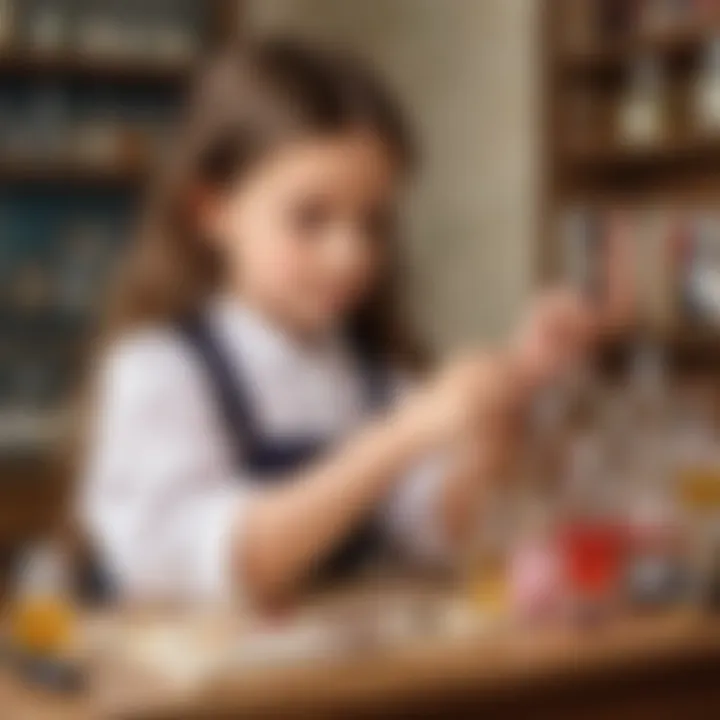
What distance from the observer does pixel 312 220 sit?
2.34ft

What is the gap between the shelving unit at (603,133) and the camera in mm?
1803

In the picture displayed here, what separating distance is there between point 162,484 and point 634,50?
4.23 ft

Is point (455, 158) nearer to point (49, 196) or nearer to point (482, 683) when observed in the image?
point (49, 196)

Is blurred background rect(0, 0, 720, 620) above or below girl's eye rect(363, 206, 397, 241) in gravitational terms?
below

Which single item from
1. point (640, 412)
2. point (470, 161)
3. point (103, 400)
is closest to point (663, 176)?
point (470, 161)

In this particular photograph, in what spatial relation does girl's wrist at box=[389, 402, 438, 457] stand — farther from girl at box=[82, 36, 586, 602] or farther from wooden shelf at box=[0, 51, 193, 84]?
wooden shelf at box=[0, 51, 193, 84]

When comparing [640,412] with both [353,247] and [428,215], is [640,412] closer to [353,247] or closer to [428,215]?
[353,247]

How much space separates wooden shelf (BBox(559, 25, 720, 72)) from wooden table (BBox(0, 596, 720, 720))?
4.23 feet

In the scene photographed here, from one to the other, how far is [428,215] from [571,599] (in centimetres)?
Result: 144

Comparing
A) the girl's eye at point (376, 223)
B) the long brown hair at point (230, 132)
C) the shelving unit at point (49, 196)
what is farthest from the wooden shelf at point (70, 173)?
the girl's eye at point (376, 223)

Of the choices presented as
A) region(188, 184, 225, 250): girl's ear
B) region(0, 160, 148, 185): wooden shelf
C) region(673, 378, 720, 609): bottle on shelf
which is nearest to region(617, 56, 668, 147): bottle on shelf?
region(0, 160, 148, 185): wooden shelf

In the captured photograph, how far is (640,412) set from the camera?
2.59 ft

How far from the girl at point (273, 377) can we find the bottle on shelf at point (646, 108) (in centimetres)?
108

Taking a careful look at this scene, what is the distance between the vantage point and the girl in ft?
2.14
